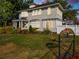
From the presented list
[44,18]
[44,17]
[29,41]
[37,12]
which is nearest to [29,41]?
[29,41]

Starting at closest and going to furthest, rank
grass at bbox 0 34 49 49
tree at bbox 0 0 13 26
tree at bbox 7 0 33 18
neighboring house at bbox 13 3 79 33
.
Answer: grass at bbox 0 34 49 49 → neighboring house at bbox 13 3 79 33 → tree at bbox 0 0 13 26 → tree at bbox 7 0 33 18

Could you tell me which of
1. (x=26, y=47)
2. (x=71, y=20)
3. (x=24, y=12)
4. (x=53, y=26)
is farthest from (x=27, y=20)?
(x=26, y=47)

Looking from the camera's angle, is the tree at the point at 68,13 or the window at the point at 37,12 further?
the tree at the point at 68,13

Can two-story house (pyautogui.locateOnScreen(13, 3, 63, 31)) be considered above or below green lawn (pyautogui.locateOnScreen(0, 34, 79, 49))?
above

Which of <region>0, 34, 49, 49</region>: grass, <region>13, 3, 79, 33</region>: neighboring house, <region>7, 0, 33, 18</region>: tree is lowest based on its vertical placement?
<region>0, 34, 49, 49</region>: grass

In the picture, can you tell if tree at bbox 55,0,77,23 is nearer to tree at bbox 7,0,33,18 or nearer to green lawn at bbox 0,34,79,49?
tree at bbox 7,0,33,18

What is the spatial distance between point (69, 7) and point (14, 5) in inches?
868

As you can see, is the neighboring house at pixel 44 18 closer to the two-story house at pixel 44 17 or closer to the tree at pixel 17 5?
the two-story house at pixel 44 17

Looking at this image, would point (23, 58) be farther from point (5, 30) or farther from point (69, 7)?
point (69, 7)

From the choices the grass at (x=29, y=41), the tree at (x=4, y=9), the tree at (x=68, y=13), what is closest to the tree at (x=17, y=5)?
the tree at (x=4, y=9)

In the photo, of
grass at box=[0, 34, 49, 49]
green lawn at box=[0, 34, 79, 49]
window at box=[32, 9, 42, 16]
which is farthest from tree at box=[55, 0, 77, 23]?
grass at box=[0, 34, 49, 49]

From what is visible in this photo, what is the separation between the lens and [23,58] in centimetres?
1852

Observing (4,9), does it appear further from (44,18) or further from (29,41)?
(29,41)

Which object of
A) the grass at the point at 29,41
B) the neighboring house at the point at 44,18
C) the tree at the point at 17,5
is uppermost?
the tree at the point at 17,5
